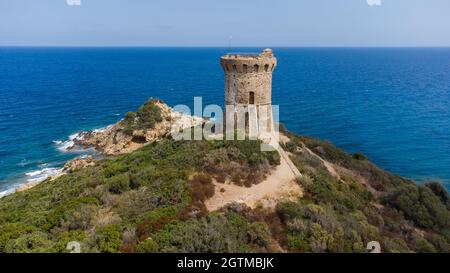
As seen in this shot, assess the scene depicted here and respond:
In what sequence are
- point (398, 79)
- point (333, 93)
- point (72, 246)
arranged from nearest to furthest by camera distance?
point (72, 246)
point (333, 93)
point (398, 79)

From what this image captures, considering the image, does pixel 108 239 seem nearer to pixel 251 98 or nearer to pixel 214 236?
pixel 214 236

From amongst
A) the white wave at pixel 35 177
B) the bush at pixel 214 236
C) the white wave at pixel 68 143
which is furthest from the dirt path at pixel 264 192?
the white wave at pixel 68 143

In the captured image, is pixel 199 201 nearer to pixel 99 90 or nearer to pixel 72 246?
pixel 72 246

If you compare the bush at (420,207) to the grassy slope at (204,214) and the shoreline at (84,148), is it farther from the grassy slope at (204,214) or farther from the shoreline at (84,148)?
the shoreline at (84,148)

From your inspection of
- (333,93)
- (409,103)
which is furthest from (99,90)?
(409,103)

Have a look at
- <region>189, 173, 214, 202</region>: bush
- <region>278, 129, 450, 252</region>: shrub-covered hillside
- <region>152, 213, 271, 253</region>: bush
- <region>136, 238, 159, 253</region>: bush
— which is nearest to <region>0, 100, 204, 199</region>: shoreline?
<region>189, 173, 214, 202</region>: bush
